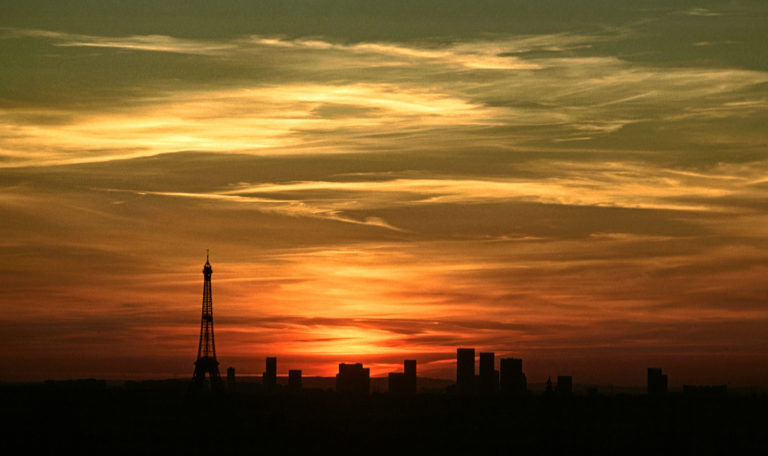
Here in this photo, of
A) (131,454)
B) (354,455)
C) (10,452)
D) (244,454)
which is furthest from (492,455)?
(10,452)

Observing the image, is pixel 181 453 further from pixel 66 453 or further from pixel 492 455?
pixel 492 455

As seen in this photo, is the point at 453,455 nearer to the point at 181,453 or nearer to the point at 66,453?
the point at 181,453

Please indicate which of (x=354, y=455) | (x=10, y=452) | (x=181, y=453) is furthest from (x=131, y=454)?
(x=354, y=455)

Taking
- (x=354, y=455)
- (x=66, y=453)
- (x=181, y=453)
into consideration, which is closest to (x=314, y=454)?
(x=354, y=455)

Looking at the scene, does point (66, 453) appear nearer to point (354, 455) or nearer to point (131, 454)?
point (131, 454)

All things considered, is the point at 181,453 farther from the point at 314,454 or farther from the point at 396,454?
the point at 396,454

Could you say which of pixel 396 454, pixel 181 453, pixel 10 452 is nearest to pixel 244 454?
pixel 181 453
